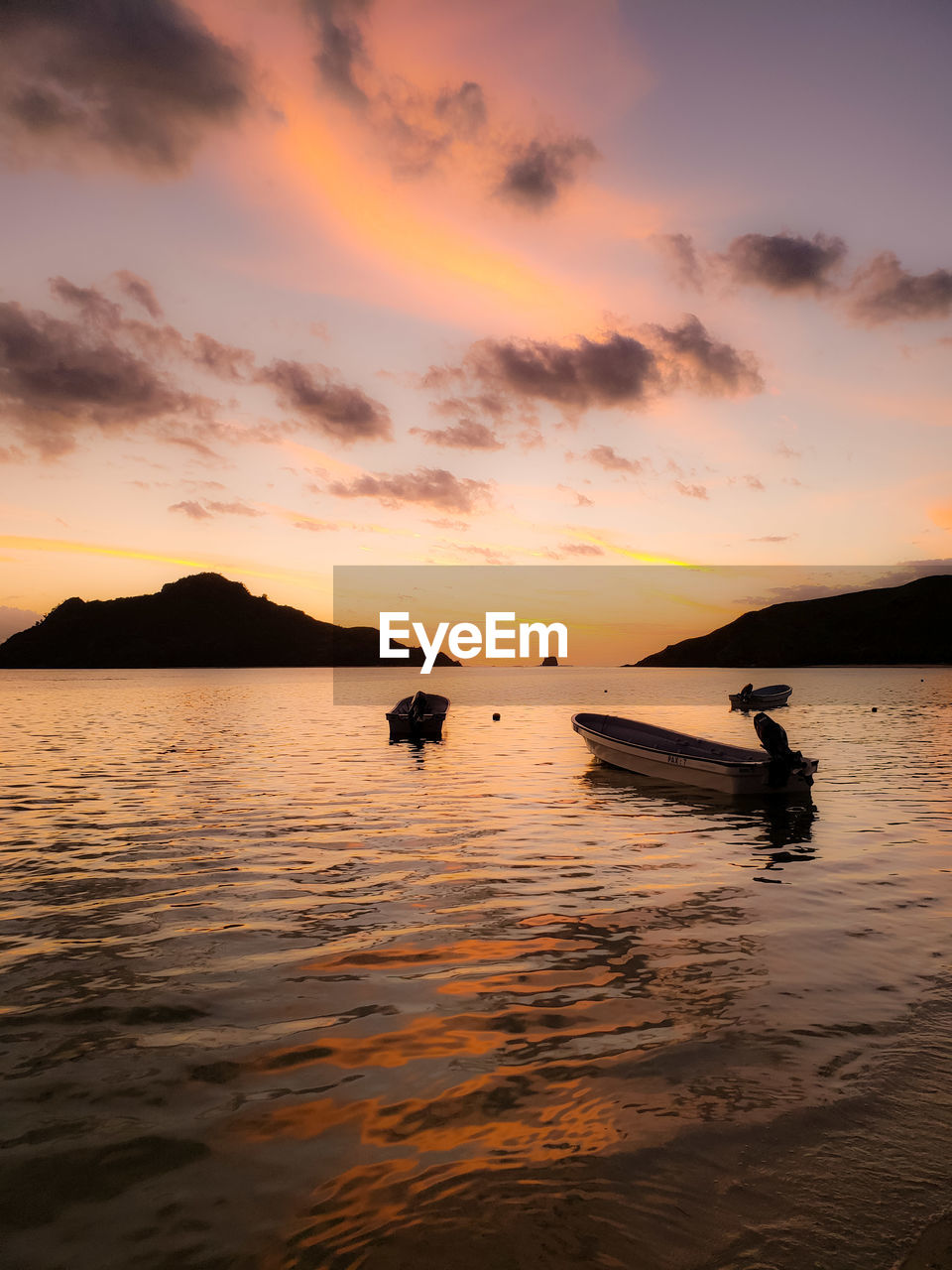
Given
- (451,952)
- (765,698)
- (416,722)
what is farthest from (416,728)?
(765,698)

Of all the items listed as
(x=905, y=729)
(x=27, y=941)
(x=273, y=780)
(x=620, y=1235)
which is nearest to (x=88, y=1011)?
(x=27, y=941)

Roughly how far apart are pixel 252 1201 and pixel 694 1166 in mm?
3295

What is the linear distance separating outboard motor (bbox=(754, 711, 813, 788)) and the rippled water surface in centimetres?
425

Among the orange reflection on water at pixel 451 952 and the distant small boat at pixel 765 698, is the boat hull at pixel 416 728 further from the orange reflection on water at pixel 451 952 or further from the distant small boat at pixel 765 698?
the distant small boat at pixel 765 698

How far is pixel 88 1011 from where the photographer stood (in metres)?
8.49

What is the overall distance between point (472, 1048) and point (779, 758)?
18.1 m

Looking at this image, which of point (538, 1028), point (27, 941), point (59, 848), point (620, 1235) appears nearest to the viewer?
point (620, 1235)

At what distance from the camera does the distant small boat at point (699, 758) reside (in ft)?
75.7

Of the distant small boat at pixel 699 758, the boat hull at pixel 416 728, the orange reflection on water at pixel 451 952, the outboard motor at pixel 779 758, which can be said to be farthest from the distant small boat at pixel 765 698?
the orange reflection on water at pixel 451 952

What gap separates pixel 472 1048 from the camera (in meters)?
7.56

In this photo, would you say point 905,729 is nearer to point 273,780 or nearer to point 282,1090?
point 273,780

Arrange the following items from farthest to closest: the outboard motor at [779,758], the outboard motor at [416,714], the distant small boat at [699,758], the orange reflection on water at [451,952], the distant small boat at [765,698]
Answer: the distant small boat at [765,698]
the outboard motor at [416,714]
the distant small boat at [699,758]
the outboard motor at [779,758]
the orange reflection on water at [451,952]

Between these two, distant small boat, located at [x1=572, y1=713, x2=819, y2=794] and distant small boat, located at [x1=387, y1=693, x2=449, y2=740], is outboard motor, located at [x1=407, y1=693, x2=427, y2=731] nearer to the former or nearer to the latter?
distant small boat, located at [x1=387, y1=693, x2=449, y2=740]

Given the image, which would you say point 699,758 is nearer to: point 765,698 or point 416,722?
point 416,722
